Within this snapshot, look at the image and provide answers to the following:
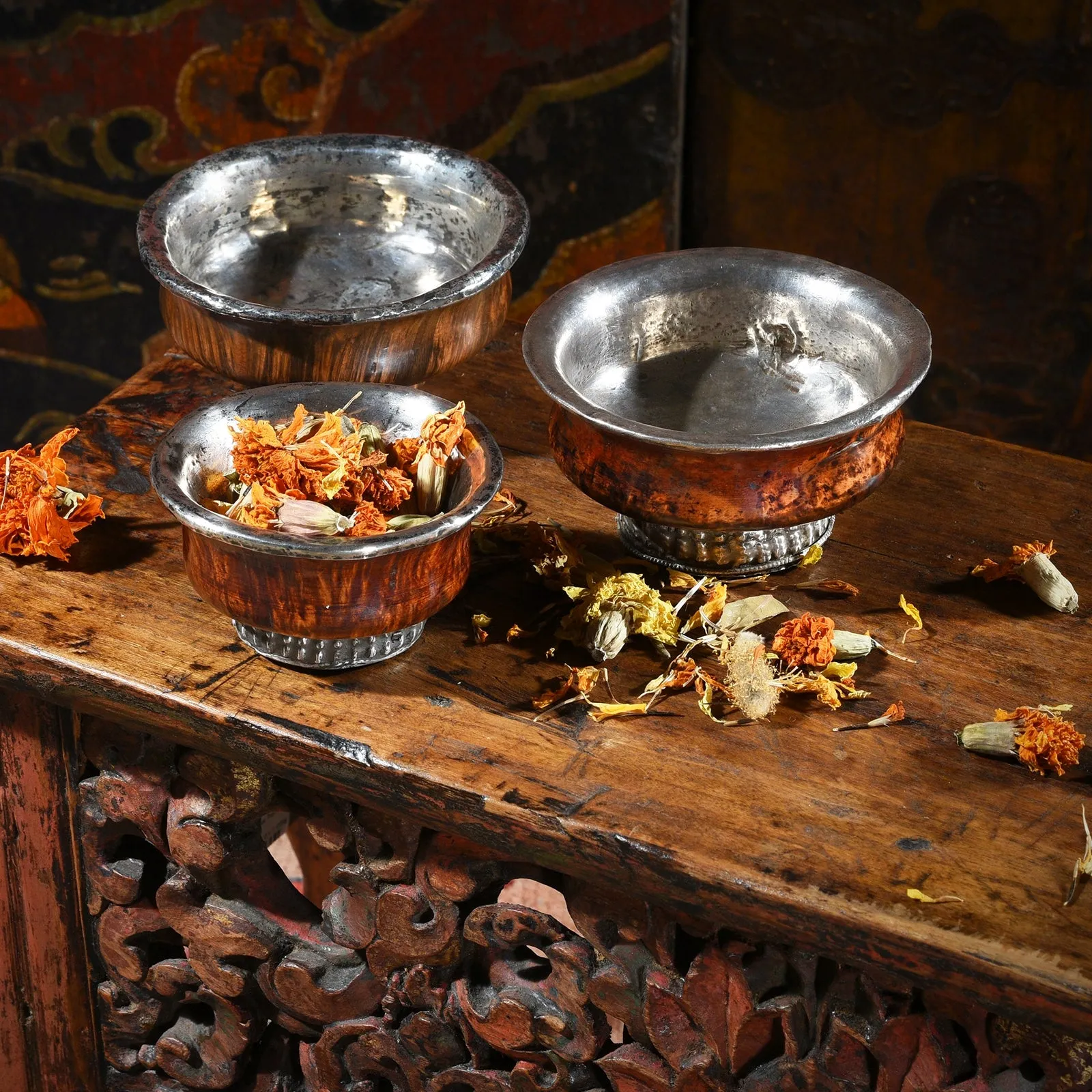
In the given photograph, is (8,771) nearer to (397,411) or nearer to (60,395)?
(397,411)

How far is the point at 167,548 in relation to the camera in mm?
1334

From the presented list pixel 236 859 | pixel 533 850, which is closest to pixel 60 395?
pixel 236 859

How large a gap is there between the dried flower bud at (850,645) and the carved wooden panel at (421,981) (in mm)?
229

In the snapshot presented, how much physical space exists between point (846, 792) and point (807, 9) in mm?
1307

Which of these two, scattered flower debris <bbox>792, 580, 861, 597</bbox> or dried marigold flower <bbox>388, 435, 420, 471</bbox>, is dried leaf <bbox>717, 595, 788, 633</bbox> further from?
dried marigold flower <bbox>388, 435, 420, 471</bbox>

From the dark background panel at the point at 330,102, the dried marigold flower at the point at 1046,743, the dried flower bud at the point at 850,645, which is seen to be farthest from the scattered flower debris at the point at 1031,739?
the dark background panel at the point at 330,102

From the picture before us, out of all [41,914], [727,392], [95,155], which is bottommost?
[41,914]

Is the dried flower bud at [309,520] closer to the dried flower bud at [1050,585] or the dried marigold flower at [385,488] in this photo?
the dried marigold flower at [385,488]

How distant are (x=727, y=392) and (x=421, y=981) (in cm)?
54

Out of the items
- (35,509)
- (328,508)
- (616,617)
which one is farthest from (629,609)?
(35,509)

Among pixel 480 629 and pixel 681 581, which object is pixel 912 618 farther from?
pixel 480 629

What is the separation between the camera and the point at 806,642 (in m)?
1.17

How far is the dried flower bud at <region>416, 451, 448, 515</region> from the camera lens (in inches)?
46.6

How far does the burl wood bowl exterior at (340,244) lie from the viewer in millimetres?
1348
